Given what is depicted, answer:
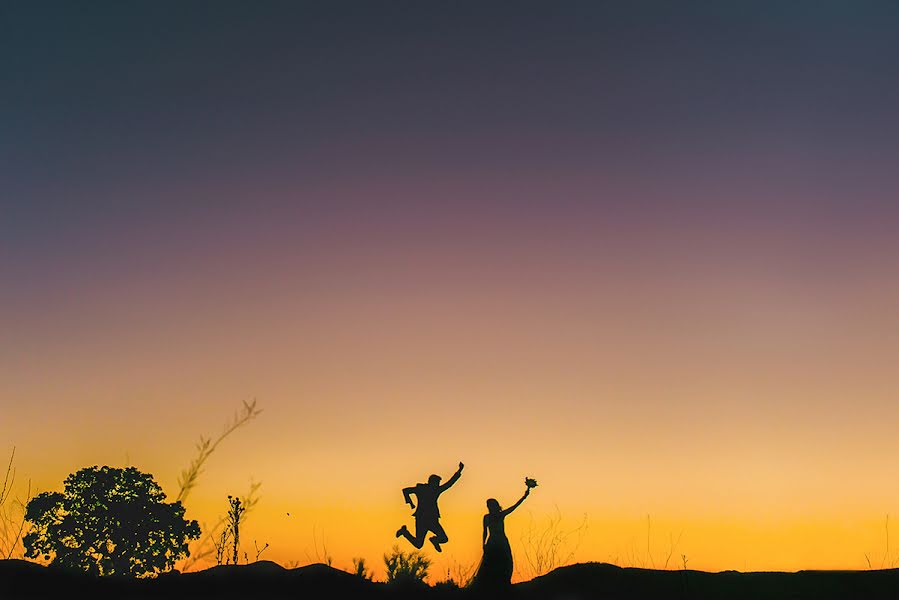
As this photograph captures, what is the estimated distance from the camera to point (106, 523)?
33656 mm

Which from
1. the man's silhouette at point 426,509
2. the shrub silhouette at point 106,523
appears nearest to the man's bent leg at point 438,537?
the man's silhouette at point 426,509

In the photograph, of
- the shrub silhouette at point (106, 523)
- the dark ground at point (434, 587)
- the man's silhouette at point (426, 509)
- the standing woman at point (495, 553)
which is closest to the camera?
the standing woman at point (495, 553)

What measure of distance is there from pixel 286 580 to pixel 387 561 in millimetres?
2513

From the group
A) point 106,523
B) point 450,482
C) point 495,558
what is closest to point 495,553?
point 495,558

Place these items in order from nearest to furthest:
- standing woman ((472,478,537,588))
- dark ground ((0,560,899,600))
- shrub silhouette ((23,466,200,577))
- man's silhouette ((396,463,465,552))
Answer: standing woman ((472,478,537,588)) → dark ground ((0,560,899,600)) → man's silhouette ((396,463,465,552)) → shrub silhouette ((23,466,200,577))

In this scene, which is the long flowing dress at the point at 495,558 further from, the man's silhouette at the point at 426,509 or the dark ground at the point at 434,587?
the man's silhouette at the point at 426,509

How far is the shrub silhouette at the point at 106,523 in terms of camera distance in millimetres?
33375

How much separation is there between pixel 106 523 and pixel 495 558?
26.5m

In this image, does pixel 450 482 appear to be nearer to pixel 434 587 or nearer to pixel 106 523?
pixel 434 587

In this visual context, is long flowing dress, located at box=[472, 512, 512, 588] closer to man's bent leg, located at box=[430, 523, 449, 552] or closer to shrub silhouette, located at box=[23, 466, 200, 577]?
man's bent leg, located at box=[430, 523, 449, 552]

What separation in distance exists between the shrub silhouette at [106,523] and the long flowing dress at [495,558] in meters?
25.8

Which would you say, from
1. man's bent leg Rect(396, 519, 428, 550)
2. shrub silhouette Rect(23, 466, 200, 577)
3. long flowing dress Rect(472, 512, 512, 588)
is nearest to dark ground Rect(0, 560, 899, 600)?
long flowing dress Rect(472, 512, 512, 588)

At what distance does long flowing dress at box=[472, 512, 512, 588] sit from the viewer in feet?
43.5

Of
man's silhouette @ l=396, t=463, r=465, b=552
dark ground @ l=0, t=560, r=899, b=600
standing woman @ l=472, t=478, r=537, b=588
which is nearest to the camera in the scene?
standing woman @ l=472, t=478, r=537, b=588
